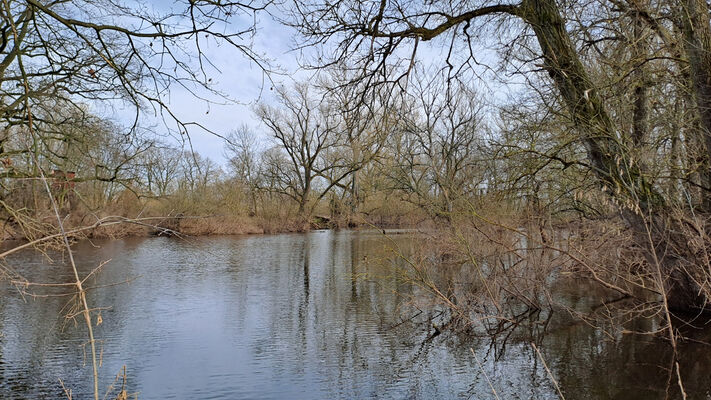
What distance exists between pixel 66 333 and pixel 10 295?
12.9 feet

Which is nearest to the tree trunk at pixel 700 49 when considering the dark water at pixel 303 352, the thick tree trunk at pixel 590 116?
the thick tree trunk at pixel 590 116

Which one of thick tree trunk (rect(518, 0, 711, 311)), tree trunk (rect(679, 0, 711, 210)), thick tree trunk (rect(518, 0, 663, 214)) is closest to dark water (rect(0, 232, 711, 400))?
thick tree trunk (rect(518, 0, 711, 311))

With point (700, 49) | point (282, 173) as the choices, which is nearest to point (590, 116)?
point (700, 49)

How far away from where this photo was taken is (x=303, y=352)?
8219 millimetres

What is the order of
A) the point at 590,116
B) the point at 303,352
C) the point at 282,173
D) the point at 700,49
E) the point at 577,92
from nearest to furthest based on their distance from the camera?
1. the point at 700,49
2. the point at 590,116
3. the point at 577,92
4. the point at 303,352
5. the point at 282,173

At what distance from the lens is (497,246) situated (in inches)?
379

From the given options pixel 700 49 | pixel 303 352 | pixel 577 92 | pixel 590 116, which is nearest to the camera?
pixel 700 49

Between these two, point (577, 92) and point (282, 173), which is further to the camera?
A: point (282, 173)

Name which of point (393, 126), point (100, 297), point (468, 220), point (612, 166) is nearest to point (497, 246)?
point (468, 220)

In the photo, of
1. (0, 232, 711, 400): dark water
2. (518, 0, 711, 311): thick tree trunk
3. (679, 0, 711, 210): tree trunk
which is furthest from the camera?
(518, 0, 711, 311): thick tree trunk

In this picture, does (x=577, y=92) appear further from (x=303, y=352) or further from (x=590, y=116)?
(x=303, y=352)

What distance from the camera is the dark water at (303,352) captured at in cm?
677

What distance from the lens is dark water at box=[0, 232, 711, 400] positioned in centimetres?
677

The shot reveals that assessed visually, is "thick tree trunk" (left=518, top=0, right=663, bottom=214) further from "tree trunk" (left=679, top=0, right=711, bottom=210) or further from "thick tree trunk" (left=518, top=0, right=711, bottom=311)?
"tree trunk" (left=679, top=0, right=711, bottom=210)
